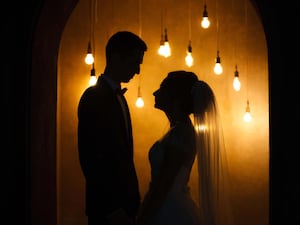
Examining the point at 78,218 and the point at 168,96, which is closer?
the point at 168,96

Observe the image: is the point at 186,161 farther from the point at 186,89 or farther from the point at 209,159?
the point at 186,89

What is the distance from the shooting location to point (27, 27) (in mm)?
4828

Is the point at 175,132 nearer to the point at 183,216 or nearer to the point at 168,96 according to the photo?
the point at 168,96

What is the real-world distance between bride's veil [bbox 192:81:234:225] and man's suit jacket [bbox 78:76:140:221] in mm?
704

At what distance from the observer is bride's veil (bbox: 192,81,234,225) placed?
174 inches

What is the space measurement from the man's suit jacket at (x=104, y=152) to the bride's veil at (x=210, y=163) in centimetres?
70

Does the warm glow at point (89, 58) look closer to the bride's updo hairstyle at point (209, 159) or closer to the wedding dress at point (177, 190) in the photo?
the bride's updo hairstyle at point (209, 159)

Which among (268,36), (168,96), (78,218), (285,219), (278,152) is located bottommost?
(78,218)

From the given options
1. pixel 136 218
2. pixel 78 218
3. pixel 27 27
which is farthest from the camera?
pixel 78 218

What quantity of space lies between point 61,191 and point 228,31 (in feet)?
9.14

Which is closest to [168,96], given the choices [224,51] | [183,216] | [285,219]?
[183,216]

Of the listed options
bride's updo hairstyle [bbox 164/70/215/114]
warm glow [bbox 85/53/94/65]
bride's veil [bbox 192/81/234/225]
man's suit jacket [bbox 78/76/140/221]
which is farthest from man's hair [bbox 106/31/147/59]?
warm glow [bbox 85/53/94/65]

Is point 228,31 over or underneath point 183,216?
over

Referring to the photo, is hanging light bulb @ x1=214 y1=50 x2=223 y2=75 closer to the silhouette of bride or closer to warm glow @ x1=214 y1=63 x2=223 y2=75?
warm glow @ x1=214 y1=63 x2=223 y2=75
